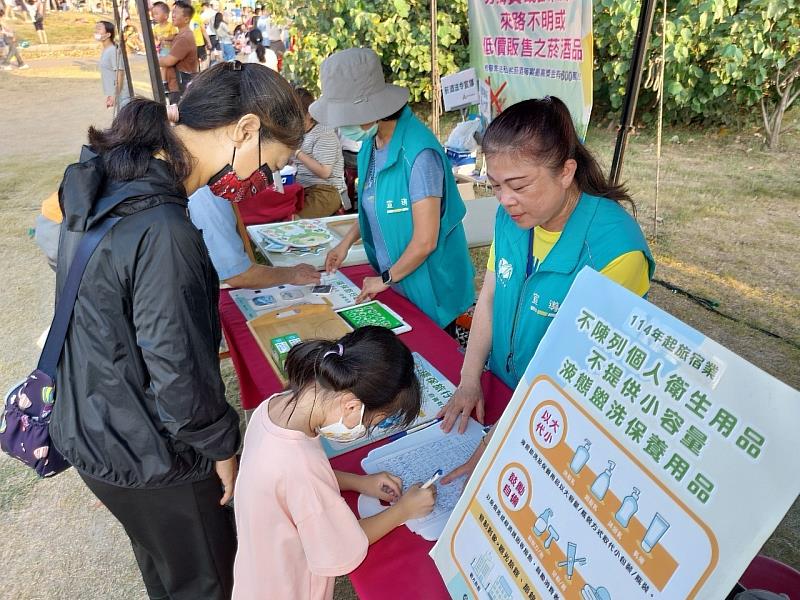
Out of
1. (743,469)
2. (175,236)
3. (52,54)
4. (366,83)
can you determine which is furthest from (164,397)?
(52,54)

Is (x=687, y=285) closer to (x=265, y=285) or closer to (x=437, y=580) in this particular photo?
(x=265, y=285)

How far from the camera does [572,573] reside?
0.76m

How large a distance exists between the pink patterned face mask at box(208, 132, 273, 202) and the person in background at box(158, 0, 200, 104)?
622cm

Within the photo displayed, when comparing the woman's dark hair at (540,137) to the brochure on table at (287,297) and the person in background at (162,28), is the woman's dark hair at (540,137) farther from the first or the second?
the person in background at (162,28)

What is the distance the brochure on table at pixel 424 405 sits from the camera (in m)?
1.41

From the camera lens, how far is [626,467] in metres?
0.72

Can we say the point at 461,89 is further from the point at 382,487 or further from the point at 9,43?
the point at 9,43

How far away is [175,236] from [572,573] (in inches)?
33.4

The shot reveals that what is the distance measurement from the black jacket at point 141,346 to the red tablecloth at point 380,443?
385mm

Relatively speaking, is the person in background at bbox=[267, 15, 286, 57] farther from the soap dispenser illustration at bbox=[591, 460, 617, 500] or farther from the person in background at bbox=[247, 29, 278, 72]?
the soap dispenser illustration at bbox=[591, 460, 617, 500]

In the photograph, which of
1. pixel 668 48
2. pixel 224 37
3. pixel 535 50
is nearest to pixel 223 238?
pixel 535 50

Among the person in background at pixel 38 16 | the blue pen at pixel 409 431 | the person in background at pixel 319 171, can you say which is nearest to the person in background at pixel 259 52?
the person in background at pixel 319 171

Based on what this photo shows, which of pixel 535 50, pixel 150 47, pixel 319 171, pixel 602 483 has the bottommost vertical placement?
pixel 319 171

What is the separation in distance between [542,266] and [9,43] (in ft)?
54.0
